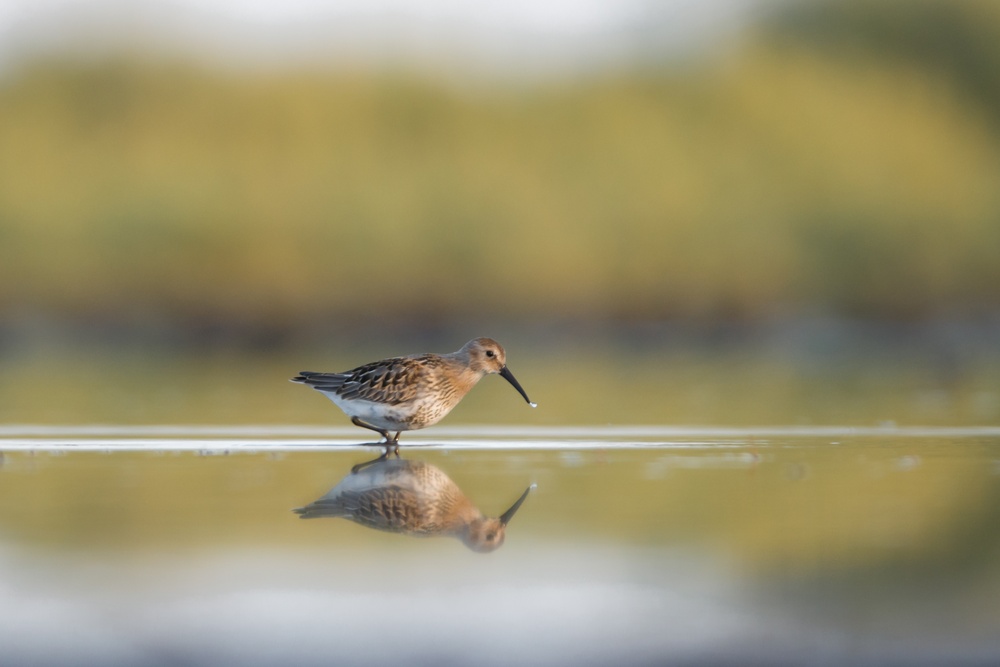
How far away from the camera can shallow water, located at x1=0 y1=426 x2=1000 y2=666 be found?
18.0ft

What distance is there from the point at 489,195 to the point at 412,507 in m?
38.6

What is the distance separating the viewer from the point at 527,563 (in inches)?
272

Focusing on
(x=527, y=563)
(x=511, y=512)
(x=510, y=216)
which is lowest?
(x=527, y=563)

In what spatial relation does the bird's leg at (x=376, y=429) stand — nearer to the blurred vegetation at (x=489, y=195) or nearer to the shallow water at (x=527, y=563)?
the shallow water at (x=527, y=563)

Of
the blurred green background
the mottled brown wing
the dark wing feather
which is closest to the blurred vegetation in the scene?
the blurred green background

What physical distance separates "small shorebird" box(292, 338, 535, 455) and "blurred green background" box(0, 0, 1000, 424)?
7581 mm

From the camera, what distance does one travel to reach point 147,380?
1953cm

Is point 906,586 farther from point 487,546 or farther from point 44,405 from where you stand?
point 44,405

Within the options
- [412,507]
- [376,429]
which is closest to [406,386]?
[376,429]

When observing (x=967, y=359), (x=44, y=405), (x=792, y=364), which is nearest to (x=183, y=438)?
(x=44, y=405)

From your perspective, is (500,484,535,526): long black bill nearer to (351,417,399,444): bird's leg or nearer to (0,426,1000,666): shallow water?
(0,426,1000,666): shallow water

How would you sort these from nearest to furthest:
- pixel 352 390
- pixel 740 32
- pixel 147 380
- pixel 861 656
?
pixel 861 656
pixel 352 390
pixel 147 380
pixel 740 32

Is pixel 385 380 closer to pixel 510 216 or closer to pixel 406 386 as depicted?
pixel 406 386

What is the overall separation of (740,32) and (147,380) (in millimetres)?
50128
